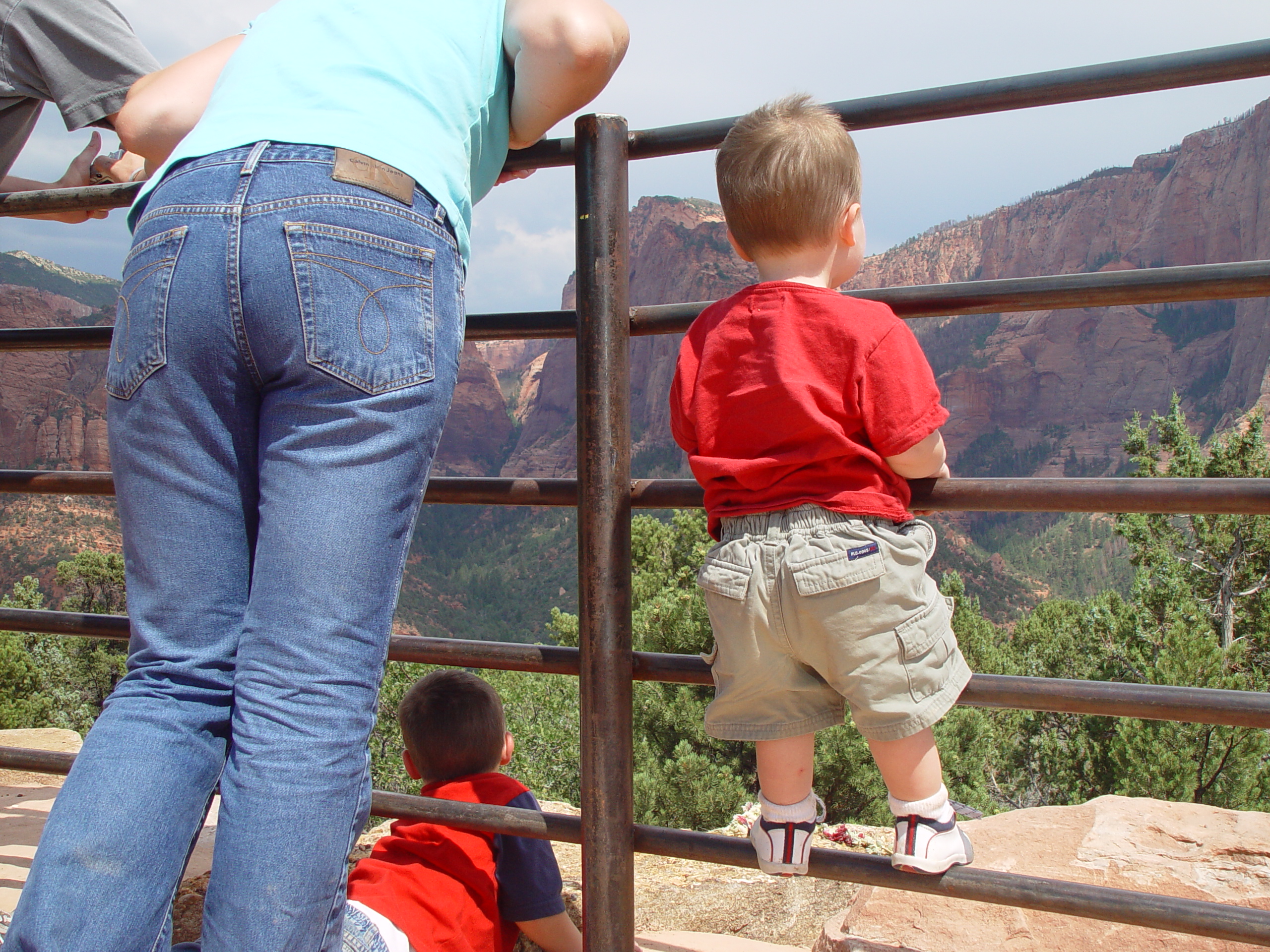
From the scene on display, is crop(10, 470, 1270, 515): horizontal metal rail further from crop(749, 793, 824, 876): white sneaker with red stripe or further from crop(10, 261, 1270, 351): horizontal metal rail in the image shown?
crop(749, 793, 824, 876): white sneaker with red stripe

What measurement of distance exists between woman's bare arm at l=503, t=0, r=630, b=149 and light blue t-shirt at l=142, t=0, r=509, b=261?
31 mm

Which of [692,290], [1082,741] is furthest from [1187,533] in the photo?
[692,290]

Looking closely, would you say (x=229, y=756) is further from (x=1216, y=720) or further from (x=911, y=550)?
(x=1216, y=720)

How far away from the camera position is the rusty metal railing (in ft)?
3.47

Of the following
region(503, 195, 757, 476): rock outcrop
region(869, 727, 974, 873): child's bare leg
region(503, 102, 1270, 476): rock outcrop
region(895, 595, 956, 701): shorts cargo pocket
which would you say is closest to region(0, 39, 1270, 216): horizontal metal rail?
region(895, 595, 956, 701): shorts cargo pocket

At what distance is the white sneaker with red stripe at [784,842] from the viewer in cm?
112

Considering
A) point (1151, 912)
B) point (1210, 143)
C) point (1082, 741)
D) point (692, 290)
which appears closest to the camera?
point (1151, 912)

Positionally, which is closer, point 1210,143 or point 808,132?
point 808,132

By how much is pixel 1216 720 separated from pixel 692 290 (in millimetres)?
72092

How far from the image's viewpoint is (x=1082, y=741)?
20.2m

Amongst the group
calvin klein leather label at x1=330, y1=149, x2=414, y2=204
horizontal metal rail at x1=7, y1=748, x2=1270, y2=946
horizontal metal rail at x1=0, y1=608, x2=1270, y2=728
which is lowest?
horizontal metal rail at x1=7, y1=748, x2=1270, y2=946

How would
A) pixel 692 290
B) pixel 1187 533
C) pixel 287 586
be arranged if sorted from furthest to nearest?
1. pixel 692 290
2. pixel 1187 533
3. pixel 287 586

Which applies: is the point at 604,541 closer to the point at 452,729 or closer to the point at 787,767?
the point at 787,767

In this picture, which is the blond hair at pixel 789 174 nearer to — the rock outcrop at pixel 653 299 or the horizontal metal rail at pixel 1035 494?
the horizontal metal rail at pixel 1035 494
